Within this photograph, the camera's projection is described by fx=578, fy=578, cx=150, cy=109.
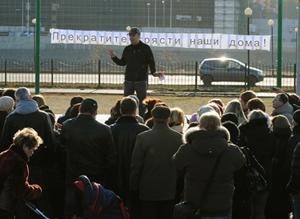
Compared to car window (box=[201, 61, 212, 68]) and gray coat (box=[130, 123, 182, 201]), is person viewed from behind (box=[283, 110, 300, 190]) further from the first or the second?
car window (box=[201, 61, 212, 68])

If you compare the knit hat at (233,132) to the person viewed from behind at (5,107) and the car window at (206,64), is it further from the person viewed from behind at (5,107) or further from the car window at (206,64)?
the car window at (206,64)

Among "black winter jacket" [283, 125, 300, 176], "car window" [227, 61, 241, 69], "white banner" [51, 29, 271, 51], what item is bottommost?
"black winter jacket" [283, 125, 300, 176]

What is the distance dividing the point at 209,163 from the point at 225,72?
2783cm

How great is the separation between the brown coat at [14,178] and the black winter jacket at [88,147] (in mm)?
956

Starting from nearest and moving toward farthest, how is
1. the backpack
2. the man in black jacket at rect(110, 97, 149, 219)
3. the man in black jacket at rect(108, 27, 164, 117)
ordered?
the backpack < the man in black jacket at rect(110, 97, 149, 219) < the man in black jacket at rect(108, 27, 164, 117)

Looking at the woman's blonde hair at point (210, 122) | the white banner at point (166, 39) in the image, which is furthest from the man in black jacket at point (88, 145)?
the white banner at point (166, 39)

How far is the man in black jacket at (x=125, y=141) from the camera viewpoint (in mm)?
6477

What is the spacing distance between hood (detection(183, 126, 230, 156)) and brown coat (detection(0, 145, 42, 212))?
160 cm

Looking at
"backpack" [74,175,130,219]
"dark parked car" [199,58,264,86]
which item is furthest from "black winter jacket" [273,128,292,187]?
"dark parked car" [199,58,264,86]

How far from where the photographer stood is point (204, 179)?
5055mm

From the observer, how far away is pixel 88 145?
6.36m

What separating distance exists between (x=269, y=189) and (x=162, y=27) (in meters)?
95.5

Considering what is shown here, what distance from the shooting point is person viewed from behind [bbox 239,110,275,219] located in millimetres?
6391

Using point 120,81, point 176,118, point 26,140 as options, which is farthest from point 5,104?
point 120,81
